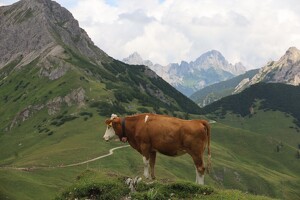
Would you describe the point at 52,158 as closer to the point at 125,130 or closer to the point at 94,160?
the point at 94,160

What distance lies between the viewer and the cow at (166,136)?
2442cm

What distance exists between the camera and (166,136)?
81.5 ft

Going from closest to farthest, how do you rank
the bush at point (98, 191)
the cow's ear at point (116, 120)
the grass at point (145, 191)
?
1. the grass at point (145, 191)
2. the bush at point (98, 191)
3. the cow's ear at point (116, 120)

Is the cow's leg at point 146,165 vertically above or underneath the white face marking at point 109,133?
underneath

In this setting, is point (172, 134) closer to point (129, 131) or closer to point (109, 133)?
point (129, 131)

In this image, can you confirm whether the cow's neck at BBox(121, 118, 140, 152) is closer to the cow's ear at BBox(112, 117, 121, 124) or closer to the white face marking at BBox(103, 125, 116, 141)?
the cow's ear at BBox(112, 117, 121, 124)

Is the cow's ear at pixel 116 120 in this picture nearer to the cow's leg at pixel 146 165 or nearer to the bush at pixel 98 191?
the cow's leg at pixel 146 165

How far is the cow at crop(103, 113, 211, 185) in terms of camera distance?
2442cm

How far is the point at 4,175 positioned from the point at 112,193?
281ft

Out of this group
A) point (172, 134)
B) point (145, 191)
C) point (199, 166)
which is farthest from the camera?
point (172, 134)

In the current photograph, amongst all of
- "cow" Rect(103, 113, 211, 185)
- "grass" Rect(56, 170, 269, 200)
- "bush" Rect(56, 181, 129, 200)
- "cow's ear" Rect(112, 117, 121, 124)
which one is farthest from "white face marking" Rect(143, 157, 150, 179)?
"cow's ear" Rect(112, 117, 121, 124)

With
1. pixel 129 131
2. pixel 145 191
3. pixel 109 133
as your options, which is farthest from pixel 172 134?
pixel 109 133

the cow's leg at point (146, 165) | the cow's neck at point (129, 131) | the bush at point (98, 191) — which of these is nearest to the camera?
the bush at point (98, 191)

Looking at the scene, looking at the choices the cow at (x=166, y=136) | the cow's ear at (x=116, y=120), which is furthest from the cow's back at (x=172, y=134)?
the cow's ear at (x=116, y=120)
